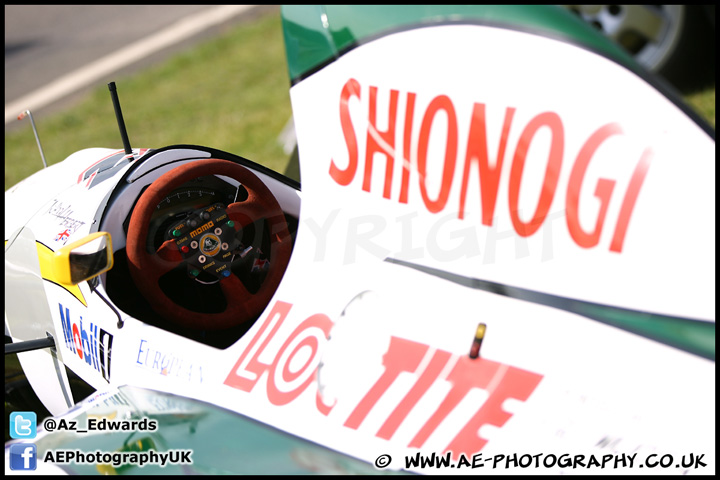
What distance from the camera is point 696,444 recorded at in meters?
1.41

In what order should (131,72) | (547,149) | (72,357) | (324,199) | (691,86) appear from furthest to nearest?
(131,72)
(691,86)
(72,357)
(324,199)
(547,149)

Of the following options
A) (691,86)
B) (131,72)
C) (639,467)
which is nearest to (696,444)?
(639,467)

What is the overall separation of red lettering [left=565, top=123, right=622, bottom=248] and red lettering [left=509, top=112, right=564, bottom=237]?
37 mm

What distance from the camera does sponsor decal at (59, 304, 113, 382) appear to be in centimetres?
228

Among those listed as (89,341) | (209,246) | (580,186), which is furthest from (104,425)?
(580,186)

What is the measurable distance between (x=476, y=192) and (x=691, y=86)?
4028mm

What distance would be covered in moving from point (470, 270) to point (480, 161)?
0.78 feet

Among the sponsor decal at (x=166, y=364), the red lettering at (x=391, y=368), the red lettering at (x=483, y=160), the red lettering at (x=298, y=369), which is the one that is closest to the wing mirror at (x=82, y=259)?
the sponsor decal at (x=166, y=364)

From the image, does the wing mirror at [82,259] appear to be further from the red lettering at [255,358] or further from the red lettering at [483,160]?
the red lettering at [483,160]

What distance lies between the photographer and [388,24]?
5.64 feet

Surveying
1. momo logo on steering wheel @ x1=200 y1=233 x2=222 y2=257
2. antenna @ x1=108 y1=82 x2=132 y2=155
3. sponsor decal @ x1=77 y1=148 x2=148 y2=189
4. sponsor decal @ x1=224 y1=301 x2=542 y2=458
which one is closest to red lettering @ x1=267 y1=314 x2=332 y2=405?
sponsor decal @ x1=224 y1=301 x2=542 y2=458

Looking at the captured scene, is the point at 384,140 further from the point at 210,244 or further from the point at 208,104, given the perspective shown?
the point at 208,104

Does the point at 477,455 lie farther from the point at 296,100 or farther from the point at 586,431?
the point at 296,100

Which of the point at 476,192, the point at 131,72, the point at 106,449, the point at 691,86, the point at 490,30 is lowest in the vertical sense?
the point at 106,449
